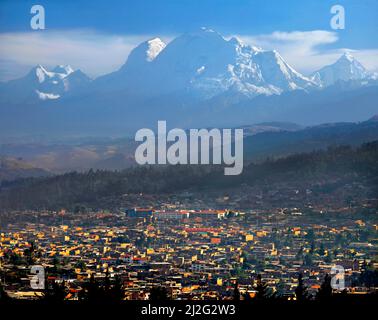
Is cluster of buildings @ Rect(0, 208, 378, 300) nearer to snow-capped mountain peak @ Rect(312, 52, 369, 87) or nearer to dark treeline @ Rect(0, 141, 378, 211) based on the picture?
dark treeline @ Rect(0, 141, 378, 211)

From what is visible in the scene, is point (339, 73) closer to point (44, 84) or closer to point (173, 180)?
point (44, 84)

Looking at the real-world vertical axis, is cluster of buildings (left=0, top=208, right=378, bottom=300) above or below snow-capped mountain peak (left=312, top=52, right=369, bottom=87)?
below

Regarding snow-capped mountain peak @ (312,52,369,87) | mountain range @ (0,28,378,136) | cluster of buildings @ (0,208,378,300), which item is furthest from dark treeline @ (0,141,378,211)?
snow-capped mountain peak @ (312,52,369,87)

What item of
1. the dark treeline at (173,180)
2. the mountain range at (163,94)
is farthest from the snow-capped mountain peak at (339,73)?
the dark treeline at (173,180)

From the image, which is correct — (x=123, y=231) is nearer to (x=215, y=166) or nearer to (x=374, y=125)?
(x=215, y=166)
